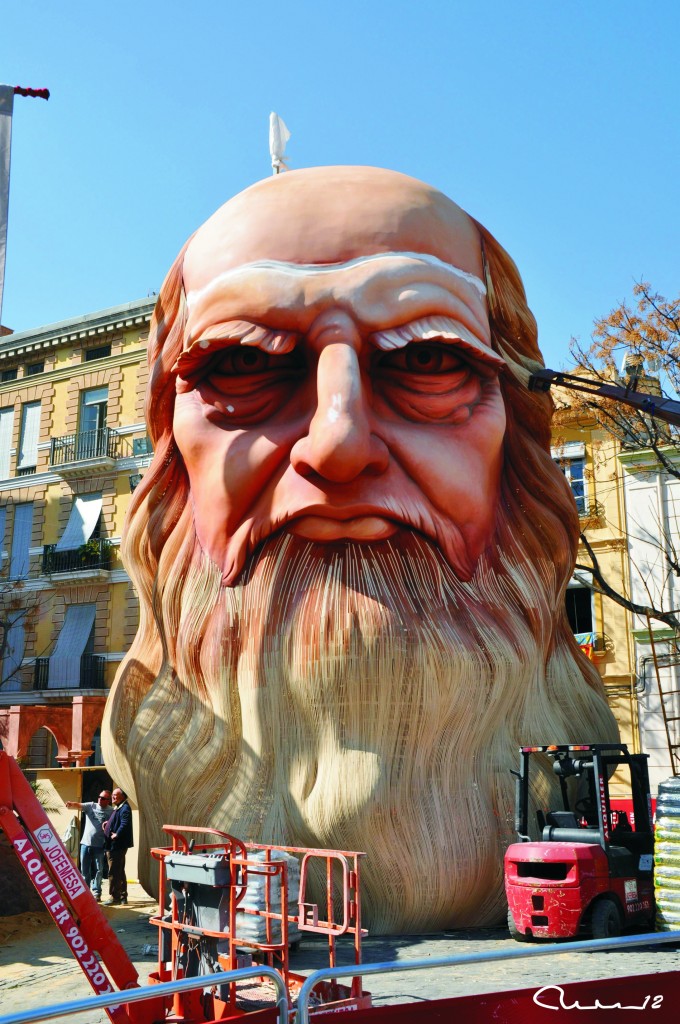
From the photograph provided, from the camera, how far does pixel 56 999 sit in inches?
313

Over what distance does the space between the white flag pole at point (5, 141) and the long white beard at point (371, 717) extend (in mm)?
3860

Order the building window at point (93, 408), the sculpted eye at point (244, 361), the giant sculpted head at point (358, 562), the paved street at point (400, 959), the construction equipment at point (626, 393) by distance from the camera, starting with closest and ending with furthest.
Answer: the paved street at point (400, 959), the giant sculpted head at point (358, 562), the sculpted eye at point (244, 361), the construction equipment at point (626, 393), the building window at point (93, 408)

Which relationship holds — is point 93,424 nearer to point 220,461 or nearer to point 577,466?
point 577,466

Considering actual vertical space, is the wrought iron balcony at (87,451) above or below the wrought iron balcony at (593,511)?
above

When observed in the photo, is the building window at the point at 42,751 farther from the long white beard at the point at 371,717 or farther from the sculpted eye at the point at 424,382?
the sculpted eye at the point at 424,382

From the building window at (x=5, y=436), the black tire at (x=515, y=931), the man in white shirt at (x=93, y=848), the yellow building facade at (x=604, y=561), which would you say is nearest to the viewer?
the black tire at (x=515, y=931)

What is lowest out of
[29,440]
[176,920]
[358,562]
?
[176,920]

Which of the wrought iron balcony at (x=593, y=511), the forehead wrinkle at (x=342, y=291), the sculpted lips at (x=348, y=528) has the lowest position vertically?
the sculpted lips at (x=348, y=528)

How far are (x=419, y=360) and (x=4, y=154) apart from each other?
15.4ft

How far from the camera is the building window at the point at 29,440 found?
29859mm

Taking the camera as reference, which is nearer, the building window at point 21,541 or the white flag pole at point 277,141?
the white flag pole at point 277,141

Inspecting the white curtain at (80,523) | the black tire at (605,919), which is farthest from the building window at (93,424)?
the black tire at (605,919)

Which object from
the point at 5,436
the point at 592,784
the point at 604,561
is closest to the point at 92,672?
the point at 5,436

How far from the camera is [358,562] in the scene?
10422mm
